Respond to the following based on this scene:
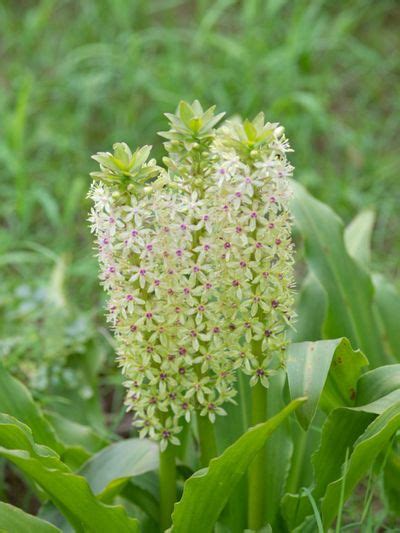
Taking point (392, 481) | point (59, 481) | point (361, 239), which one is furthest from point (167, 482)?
point (361, 239)

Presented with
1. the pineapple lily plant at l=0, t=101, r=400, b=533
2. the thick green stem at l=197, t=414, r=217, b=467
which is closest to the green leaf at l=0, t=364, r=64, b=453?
the pineapple lily plant at l=0, t=101, r=400, b=533

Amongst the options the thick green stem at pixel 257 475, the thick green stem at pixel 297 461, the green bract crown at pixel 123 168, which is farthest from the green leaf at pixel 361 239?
the green bract crown at pixel 123 168

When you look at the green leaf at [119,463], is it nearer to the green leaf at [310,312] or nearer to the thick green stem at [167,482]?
the thick green stem at [167,482]

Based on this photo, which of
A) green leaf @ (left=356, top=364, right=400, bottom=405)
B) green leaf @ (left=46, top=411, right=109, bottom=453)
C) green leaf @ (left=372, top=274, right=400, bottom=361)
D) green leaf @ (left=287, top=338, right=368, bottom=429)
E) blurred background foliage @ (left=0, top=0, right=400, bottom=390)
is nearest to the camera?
green leaf @ (left=287, top=338, right=368, bottom=429)

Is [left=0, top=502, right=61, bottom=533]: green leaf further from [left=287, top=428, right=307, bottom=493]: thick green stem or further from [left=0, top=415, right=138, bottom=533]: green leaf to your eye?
[left=287, top=428, right=307, bottom=493]: thick green stem

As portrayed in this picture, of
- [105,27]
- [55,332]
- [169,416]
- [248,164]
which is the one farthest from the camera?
[105,27]

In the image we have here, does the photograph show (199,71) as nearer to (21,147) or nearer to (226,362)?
(21,147)

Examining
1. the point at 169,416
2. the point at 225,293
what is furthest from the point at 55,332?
the point at 225,293
